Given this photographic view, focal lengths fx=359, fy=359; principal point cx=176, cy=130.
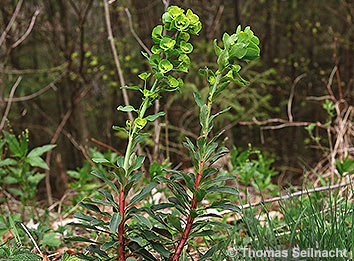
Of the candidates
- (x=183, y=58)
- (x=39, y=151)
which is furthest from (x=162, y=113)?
(x=39, y=151)

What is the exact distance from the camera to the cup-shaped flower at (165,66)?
95 cm

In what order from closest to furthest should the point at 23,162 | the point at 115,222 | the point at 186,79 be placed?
the point at 115,222 → the point at 23,162 → the point at 186,79

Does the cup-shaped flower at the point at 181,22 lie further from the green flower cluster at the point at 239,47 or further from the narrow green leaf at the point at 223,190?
the narrow green leaf at the point at 223,190

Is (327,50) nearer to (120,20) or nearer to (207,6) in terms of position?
(207,6)

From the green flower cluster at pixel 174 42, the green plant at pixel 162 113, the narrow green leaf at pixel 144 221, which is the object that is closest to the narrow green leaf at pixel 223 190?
the green plant at pixel 162 113

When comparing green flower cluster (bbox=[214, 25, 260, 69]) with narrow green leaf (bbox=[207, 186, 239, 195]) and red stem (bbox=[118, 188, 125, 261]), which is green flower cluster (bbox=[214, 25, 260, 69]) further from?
red stem (bbox=[118, 188, 125, 261])

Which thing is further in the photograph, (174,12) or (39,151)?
(39,151)

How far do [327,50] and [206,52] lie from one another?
8.05ft

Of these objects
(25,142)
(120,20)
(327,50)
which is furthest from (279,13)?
(25,142)

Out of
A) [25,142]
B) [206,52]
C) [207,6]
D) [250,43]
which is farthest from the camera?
[207,6]

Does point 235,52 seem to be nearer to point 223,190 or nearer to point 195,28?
point 195,28

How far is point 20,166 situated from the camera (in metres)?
1.81

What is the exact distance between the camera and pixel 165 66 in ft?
3.13

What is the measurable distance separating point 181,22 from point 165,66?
120mm
